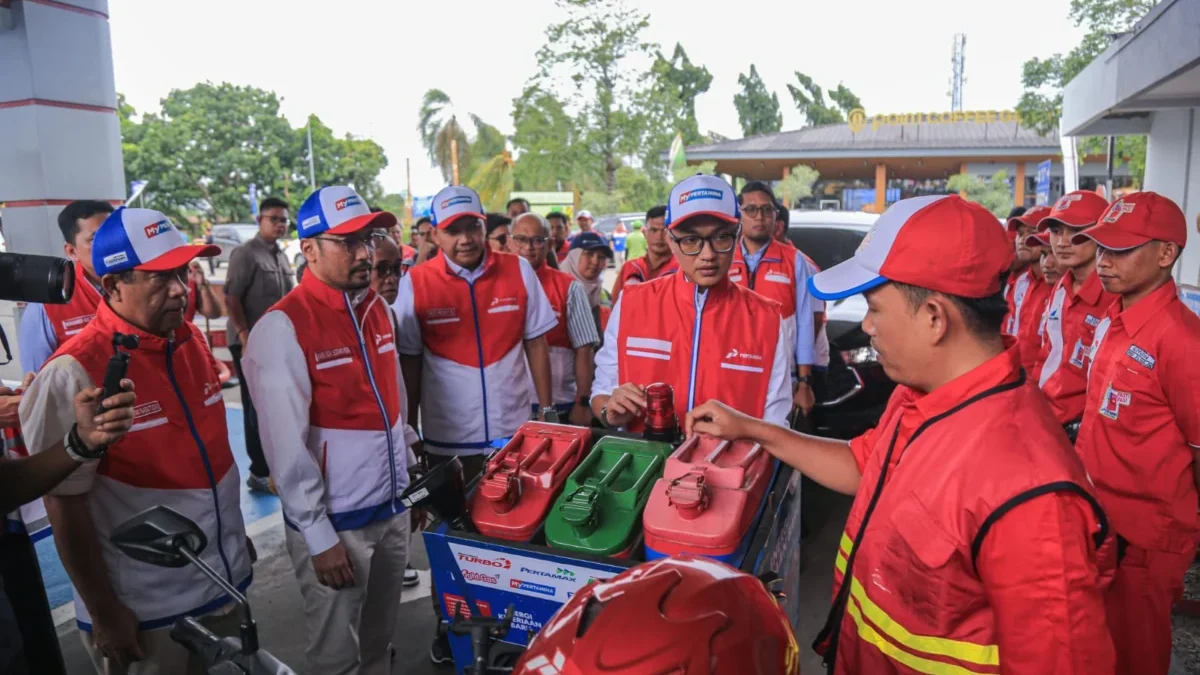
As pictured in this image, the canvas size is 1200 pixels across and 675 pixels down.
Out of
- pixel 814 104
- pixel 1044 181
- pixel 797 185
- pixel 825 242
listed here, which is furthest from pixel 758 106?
pixel 825 242

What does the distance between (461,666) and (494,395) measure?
1859 mm

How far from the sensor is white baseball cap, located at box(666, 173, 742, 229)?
2.70 meters

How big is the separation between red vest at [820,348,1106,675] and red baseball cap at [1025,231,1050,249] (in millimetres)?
4425

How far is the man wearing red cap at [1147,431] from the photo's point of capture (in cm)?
276

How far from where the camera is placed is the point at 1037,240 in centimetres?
563

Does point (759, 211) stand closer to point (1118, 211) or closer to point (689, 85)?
point (1118, 211)

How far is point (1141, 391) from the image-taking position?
2854mm

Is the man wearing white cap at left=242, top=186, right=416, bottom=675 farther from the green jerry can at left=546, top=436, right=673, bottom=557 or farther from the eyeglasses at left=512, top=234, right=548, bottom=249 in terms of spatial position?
the eyeglasses at left=512, top=234, right=548, bottom=249

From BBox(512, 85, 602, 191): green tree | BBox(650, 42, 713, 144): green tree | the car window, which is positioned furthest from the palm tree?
the car window

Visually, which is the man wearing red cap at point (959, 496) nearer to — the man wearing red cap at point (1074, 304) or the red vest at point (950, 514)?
the red vest at point (950, 514)

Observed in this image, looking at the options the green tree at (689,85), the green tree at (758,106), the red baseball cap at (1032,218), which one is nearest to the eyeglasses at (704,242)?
the red baseball cap at (1032,218)

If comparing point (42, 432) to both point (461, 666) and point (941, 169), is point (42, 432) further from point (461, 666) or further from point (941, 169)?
point (941, 169)

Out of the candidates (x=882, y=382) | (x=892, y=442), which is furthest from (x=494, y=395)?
(x=882, y=382)

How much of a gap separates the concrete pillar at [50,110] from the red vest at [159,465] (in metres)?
3.47
